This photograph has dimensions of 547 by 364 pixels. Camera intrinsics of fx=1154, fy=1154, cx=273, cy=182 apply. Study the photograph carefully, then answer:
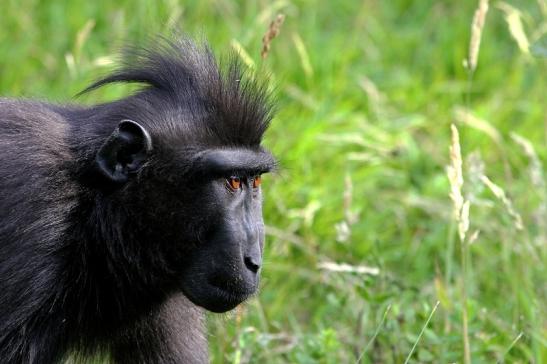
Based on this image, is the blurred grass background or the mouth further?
the blurred grass background

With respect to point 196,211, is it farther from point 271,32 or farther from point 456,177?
point 271,32

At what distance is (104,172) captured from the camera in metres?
4.66

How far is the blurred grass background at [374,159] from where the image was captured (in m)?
5.63

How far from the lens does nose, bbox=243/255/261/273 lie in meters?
4.65

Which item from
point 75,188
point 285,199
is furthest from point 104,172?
point 285,199

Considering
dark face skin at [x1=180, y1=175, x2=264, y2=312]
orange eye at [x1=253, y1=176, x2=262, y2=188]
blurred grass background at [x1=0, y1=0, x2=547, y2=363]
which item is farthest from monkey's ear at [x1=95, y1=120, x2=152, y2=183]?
blurred grass background at [x1=0, y1=0, x2=547, y2=363]

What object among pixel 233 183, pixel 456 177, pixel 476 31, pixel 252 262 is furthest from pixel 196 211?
pixel 476 31

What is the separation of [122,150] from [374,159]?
244cm

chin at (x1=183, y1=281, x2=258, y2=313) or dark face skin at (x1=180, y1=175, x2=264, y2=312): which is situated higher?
dark face skin at (x1=180, y1=175, x2=264, y2=312)

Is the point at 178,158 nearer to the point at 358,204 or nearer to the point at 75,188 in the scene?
the point at 75,188

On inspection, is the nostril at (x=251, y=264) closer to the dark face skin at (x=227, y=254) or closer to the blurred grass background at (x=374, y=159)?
the dark face skin at (x=227, y=254)

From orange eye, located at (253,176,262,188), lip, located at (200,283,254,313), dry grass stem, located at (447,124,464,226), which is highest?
dry grass stem, located at (447,124,464,226)

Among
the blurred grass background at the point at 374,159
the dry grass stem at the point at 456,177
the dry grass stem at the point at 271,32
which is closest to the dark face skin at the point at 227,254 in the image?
the blurred grass background at the point at 374,159

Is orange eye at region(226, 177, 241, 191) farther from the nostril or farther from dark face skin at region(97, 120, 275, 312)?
the nostril
